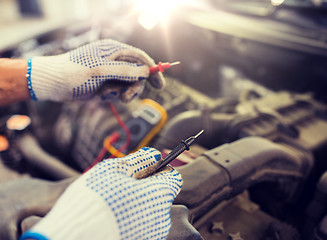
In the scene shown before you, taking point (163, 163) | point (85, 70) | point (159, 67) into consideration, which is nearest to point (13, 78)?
point (85, 70)

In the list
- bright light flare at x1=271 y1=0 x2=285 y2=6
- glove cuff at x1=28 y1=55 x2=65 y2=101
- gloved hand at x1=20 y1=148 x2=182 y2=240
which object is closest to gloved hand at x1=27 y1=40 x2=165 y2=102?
glove cuff at x1=28 y1=55 x2=65 y2=101

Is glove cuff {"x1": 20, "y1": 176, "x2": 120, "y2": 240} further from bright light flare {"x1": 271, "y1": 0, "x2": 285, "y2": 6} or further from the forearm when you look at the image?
A: bright light flare {"x1": 271, "y1": 0, "x2": 285, "y2": 6}

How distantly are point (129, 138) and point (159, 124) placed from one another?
0.16 metres

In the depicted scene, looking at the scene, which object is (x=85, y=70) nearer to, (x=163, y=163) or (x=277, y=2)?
(x=163, y=163)

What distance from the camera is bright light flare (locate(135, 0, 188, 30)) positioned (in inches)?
77.3

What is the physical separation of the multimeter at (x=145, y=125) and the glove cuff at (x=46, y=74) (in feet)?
1.37

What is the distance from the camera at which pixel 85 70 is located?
3.00ft

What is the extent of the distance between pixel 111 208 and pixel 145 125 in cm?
74

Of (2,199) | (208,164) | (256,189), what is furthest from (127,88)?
(256,189)

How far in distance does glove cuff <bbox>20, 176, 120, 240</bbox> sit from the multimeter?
0.70m

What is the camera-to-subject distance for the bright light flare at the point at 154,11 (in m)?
1.96

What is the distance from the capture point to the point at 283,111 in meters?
1.34

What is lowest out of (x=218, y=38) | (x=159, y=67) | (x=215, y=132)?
(x=215, y=132)

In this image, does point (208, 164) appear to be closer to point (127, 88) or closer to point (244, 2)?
point (127, 88)
